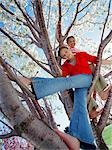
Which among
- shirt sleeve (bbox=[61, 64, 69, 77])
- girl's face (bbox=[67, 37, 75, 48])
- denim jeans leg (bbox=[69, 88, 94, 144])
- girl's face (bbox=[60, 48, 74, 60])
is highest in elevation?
girl's face (bbox=[67, 37, 75, 48])

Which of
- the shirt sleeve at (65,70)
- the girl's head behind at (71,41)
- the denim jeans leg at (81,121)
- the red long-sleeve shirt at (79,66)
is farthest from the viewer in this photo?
the girl's head behind at (71,41)

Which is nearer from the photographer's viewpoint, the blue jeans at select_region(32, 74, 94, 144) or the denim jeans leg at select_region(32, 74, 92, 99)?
the blue jeans at select_region(32, 74, 94, 144)

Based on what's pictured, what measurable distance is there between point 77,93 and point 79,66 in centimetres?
42

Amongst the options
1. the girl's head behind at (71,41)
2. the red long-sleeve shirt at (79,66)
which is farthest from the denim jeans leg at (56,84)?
the girl's head behind at (71,41)

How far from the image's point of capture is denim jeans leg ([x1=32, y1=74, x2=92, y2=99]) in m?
2.75

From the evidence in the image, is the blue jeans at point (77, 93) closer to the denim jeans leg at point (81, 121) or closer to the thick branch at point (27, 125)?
the denim jeans leg at point (81, 121)

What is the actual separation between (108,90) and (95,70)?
0.49m

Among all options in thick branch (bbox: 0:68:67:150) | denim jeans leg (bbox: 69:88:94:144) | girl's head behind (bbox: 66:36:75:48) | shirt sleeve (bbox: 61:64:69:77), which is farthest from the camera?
girl's head behind (bbox: 66:36:75:48)

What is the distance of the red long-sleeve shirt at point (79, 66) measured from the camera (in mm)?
3697

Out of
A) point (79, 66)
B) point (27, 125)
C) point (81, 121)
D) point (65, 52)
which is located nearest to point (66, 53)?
point (65, 52)

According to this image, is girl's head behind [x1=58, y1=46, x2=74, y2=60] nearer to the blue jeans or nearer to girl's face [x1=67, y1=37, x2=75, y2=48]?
the blue jeans

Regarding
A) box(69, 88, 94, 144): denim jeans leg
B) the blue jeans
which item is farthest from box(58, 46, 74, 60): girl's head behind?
box(69, 88, 94, 144): denim jeans leg

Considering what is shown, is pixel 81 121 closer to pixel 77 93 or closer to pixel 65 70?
pixel 77 93

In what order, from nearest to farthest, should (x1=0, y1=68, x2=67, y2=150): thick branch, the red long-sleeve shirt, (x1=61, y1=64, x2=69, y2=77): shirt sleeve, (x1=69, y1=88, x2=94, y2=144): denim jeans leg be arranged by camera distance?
(x1=0, y1=68, x2=67, y2=150): thick branch → (x1=69, y1=88, x2=94, y2=144): denim jeans leg → the red long-sleeve shirt → (x1=61, y1=64, x2=69, y2=77): shirt sleeve
